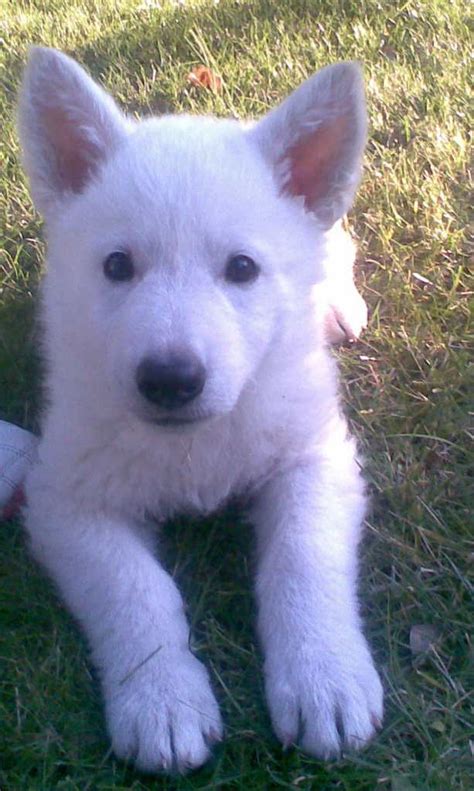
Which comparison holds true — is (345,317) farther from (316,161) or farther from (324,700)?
(324,700)

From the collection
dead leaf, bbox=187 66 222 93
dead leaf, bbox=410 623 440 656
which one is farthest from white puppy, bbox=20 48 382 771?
dead leaf, bbox=187 66 222 93

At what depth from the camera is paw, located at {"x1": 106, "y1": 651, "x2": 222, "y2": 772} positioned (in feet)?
8.11

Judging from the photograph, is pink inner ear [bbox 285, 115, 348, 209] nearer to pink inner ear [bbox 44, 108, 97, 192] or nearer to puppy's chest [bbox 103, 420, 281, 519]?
pink inner ear [bbox 44, 108, 97, 192]

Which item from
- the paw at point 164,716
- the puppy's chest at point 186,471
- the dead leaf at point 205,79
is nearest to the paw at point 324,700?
the paw at point 164,716

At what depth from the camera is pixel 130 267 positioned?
2.83m

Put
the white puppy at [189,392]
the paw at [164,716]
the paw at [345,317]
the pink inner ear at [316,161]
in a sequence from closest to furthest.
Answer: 1. the paw at [164,716]
2. the white puppy at [189,392]
3. the pink inner ear at [316,161]
4. the paw at [345,317]

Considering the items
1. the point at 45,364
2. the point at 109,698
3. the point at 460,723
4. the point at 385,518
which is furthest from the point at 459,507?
the point at 45,364

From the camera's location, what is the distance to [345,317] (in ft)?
13.4

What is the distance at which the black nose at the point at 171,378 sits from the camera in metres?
2.54

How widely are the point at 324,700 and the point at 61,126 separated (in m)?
1.95

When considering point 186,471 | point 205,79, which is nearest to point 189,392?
point 186,471

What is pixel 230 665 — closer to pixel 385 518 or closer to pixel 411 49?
pixel 385 518

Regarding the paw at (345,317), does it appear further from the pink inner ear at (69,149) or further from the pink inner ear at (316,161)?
the pink inner ear at (69,149)

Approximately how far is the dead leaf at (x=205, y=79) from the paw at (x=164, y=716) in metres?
4.21
